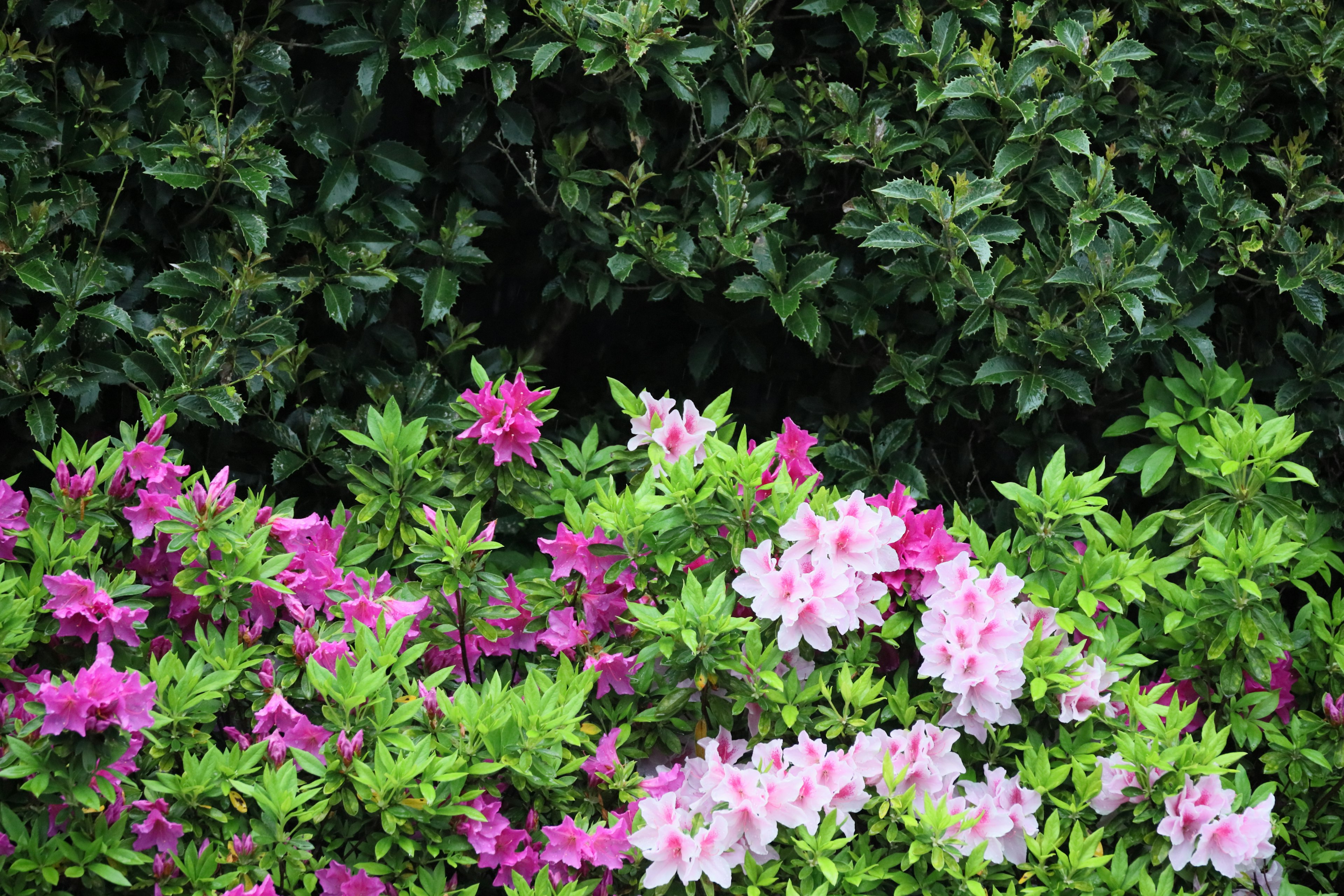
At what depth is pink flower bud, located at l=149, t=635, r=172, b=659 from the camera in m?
2.13

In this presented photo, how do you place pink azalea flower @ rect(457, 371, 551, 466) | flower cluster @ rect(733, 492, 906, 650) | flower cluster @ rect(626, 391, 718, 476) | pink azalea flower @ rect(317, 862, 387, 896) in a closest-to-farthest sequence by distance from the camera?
pink azalea flower @ rect(317, 862, 387, 896), flower cluster @ rect(733, 492, 906, 650), pink azalea flower @ rect(457, 371, 551, 466), flower cluster @ rect(626, 391, 718, 476)

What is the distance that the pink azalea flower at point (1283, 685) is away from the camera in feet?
7.98

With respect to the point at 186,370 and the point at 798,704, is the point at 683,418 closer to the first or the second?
the point at 798,704

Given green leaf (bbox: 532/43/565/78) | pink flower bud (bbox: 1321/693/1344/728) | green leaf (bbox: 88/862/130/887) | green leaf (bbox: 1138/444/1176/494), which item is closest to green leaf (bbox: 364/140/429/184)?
green leaf (bbox: 532/43/565/78)

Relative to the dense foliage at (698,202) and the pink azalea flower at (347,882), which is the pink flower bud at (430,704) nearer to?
the pink azalea flower at (347,882)

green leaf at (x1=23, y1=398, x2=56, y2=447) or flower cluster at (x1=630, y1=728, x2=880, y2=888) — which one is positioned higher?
Result: green leaf at (x1=23, y1=398, x2=56, y2=447)

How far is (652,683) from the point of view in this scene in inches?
88.4

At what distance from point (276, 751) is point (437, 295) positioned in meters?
1.20

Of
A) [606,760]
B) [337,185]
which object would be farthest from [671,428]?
[337,185]

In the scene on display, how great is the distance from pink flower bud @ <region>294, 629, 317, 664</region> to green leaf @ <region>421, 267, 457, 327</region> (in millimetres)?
922

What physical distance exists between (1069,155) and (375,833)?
2100 mm

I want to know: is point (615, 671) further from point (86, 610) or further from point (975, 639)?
point (86, 610)

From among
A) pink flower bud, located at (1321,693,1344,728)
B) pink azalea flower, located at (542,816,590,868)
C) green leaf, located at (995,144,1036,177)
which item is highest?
green leaf, located at (995,144,1036,177)

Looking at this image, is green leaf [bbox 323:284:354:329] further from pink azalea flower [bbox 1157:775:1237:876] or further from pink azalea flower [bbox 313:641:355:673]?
pink azalea flower [bbox 1157:775:1237:876]
